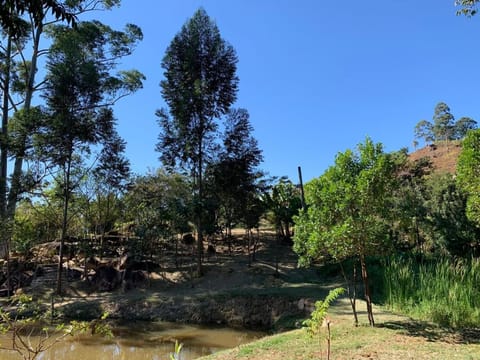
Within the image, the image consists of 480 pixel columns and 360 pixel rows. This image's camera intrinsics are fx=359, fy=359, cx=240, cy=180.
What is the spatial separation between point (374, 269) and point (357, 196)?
6764mm

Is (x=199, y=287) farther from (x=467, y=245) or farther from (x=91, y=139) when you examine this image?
(x=467, y=245)

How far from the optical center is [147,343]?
8.67m

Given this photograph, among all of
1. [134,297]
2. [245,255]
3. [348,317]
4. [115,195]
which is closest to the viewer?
[348,317]

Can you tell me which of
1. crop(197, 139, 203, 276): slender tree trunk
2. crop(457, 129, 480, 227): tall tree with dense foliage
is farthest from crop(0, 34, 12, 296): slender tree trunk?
crop(457, 129, 480, 227): tall tree with dense foliage

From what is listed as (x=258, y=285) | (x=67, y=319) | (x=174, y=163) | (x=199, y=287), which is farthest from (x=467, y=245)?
(x=67, y=319)

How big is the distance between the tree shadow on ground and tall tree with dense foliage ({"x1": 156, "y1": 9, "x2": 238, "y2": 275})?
10.0 metres

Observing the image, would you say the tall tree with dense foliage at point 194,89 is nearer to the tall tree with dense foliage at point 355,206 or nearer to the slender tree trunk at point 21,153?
the slender tree trunk at point 21,153

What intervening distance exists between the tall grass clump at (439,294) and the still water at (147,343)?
139 inches

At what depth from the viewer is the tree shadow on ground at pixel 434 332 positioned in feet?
18.6

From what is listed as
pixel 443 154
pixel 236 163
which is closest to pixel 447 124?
pixel 443 154

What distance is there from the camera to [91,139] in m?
15.2

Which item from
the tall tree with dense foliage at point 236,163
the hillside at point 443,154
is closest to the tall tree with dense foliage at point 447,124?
the hillside at point 443,154

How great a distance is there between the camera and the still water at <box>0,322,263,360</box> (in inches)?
308

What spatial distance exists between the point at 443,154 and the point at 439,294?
123ft
